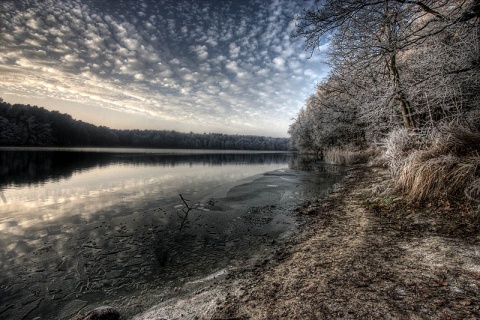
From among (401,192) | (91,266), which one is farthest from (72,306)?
(401,192)

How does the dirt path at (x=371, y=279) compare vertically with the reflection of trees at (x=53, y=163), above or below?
above

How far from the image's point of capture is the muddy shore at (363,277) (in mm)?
2539

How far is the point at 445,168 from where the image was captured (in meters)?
5.88

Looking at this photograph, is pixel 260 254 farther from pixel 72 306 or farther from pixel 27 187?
pixel 27 187

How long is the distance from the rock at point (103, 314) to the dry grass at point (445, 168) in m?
7.41

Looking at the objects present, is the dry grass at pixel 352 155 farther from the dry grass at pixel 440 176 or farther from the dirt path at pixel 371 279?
the dirt path at pixel 371 279

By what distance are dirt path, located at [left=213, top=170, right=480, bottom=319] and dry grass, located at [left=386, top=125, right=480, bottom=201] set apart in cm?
125

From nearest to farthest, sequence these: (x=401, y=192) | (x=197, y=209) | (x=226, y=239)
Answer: (x=226, y=239), (x=401, y=192), (x=197, y=209)

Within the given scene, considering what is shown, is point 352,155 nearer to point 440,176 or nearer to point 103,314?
point 440,176

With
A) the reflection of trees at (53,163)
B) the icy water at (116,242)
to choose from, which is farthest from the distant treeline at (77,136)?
the icy water at (116,242)

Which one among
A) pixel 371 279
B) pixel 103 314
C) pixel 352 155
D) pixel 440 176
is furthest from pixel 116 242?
pixel 352 155

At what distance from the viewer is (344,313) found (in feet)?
8.13

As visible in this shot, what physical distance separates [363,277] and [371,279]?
0.11 m

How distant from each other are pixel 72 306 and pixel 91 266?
4.34 feet
